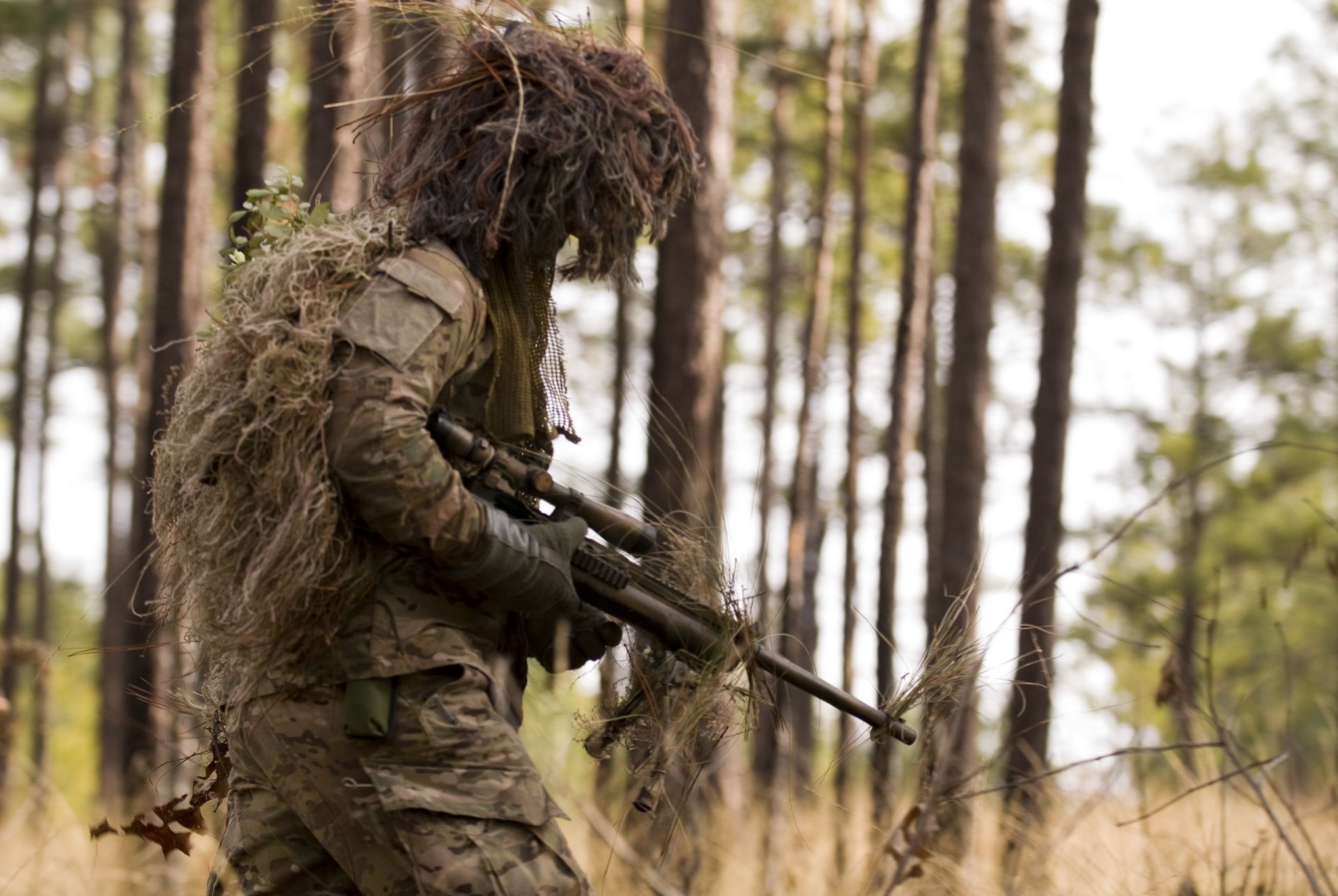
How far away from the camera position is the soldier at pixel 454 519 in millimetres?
2703

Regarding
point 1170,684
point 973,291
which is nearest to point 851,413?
point 973,291

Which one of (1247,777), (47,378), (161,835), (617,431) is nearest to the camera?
(1247,777)

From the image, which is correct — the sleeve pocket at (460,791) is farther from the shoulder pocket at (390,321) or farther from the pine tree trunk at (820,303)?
the pine tree trunk at (820,303)

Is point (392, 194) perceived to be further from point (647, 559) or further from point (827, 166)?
point (827, 166)

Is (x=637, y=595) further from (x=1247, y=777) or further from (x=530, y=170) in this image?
(x=1247, y=777)

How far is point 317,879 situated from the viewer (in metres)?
2.97

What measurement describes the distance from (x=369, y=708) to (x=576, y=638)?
0.65 meters

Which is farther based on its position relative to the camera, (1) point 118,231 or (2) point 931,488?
(1) point 118,231

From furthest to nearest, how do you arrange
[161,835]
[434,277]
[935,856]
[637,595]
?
[935,856] < [161,835] < [637,595] < [434,277]

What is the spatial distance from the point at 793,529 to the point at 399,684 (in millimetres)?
12657

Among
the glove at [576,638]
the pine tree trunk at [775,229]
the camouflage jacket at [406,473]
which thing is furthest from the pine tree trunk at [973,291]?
the pine tree trunk at [775,229]

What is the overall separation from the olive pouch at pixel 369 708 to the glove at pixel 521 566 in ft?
0.90

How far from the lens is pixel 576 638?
324 cm

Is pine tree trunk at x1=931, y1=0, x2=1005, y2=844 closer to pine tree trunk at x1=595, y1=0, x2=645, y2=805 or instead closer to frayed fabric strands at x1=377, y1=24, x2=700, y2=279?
pine tree trunk at x1=595, y1=0, x2=645, y2=805
